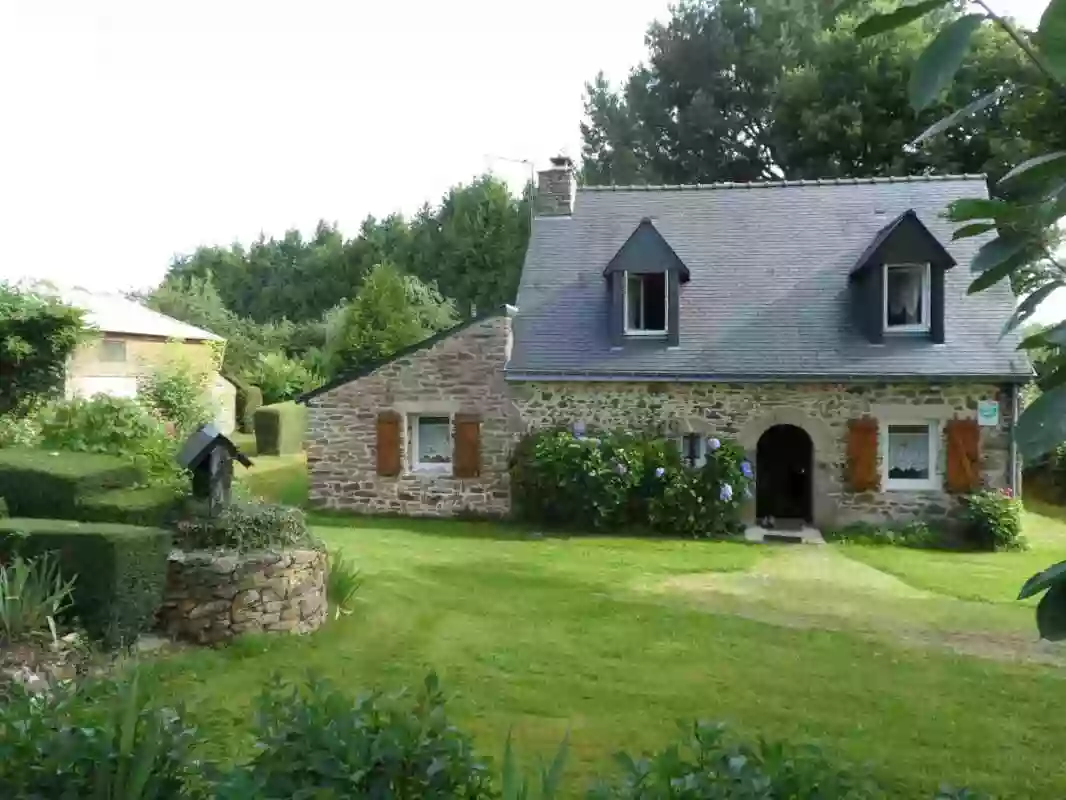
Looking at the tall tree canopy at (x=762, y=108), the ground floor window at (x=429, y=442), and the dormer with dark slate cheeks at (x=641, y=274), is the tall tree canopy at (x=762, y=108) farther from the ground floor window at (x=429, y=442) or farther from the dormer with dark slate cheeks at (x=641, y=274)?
the ground floor window at (x=429, y=442)

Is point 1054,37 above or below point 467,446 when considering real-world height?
above

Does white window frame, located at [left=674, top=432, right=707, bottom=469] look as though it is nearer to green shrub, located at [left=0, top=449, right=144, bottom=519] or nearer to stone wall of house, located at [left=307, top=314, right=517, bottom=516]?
stone wall of house, located at [left=307, top=314, right=517, bottom=516]

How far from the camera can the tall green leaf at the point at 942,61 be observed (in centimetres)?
130

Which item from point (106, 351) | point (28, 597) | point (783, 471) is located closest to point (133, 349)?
point (106, 351)

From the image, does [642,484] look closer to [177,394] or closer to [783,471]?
[783,471]

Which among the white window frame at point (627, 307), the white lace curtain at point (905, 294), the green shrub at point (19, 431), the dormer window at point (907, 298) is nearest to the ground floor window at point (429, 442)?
the white window frame at point (627, 307)

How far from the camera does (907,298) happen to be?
14234mm

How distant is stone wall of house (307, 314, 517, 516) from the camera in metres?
14.6

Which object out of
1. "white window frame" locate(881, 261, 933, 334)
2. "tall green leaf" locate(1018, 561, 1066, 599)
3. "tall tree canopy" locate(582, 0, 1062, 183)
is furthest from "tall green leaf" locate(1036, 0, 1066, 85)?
"tall tree canopy" locate(582, 0, 1062, 183)

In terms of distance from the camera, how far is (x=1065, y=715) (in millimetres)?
6031

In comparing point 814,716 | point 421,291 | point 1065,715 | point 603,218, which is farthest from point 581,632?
point 421,291

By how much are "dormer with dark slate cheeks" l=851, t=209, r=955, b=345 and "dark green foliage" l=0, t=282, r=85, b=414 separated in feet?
37.4

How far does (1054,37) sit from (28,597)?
6873 millimetres

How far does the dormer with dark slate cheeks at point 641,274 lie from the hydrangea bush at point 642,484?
184cm
